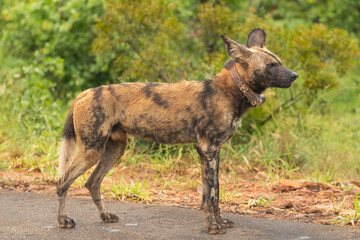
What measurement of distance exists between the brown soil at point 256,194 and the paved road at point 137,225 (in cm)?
31

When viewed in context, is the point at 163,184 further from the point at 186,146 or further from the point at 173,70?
the point at 173,70

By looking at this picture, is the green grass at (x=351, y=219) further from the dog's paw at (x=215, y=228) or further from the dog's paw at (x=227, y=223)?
the dog's paw at (x=215, y=228)

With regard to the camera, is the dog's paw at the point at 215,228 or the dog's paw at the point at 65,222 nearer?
the dog's paw at the point at 215,228

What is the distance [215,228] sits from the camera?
174 inches

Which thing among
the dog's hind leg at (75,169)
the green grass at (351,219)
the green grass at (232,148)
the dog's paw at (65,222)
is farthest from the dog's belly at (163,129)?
the green grass at (232,148)

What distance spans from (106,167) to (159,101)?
819mm

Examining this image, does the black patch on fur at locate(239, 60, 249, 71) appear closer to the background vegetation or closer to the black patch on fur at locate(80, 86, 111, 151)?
the black patch on fur at locate(80, 86, 111, 151)

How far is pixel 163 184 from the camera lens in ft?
20.6

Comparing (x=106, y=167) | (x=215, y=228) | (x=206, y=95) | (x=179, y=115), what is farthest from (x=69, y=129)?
(x=215, y=228)

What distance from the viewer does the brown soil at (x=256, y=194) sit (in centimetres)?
511

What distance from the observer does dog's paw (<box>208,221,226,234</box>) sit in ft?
14.5

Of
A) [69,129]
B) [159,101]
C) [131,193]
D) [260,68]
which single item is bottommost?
[131,193]

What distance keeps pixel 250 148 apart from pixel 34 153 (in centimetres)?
303

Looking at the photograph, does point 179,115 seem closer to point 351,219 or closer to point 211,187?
point 211,187
